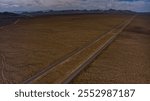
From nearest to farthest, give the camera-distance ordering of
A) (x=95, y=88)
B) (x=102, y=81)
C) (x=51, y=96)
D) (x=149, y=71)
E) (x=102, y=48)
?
1. (x=51, y=96)
2. (x=95, y=88)
3. (x=102, y=81)
4. (x=149, y=71)
5. (x=102, y=48)

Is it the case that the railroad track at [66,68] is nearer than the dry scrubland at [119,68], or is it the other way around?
the railroad track at [66,68]

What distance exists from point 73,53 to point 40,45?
275cm

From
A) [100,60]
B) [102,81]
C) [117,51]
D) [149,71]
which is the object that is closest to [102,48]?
[117,51]

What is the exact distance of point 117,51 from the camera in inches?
489

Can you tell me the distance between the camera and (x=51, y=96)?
651 cm

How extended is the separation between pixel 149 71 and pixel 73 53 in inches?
143

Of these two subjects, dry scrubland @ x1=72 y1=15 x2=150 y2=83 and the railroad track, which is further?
dry scrubland @ x1=72 y1=15 x2=150 y2=83

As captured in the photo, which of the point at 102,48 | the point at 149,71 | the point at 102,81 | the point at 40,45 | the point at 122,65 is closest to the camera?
the point at 102,81

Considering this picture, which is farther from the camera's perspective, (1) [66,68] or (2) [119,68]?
(2) [119,68]

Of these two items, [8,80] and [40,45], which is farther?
[40,45]

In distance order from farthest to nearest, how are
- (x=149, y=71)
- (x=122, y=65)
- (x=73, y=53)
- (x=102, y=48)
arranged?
(x=102, y=48) → (x=73, y=53) → (x=122, y=65) → (x=149, y=71)

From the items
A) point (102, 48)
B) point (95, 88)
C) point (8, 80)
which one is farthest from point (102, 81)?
point (102, 48)

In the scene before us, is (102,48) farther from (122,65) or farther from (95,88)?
(95,88)

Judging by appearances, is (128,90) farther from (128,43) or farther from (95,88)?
(128,43)
